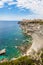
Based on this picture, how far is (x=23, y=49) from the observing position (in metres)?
31.7

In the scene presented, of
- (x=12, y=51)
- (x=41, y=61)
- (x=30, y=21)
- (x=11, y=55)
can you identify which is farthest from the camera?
(x=30, y=21)

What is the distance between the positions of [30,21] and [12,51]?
53543 mm

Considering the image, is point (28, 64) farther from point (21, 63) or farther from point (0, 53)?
point (0, 53)

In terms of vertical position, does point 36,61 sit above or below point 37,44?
above

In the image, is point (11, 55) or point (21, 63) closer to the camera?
point (21, 63)

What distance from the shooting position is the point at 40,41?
109 feet

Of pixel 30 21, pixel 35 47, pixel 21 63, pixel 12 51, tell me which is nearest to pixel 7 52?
pixel 12 51

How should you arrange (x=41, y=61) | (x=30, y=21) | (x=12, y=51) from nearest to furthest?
(x=41, y=61) < (x=12, y=51) < (x=30, y=21)

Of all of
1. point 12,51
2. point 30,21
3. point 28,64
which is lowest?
point 30,21

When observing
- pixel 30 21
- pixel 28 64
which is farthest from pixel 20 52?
pixel 30 21

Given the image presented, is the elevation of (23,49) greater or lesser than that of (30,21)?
greater

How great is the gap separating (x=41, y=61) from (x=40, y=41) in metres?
13.8

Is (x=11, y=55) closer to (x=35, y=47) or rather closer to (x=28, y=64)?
(x=35, y=47)

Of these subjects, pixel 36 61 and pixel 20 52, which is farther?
pixel 20 52
